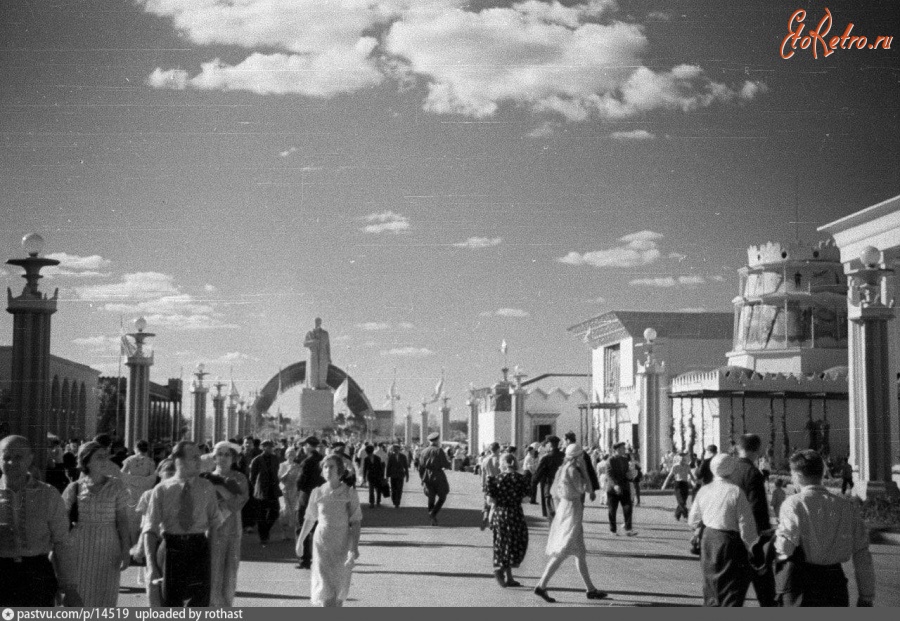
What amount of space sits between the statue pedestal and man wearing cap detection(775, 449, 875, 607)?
144 ft

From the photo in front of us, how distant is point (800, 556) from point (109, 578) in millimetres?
4562

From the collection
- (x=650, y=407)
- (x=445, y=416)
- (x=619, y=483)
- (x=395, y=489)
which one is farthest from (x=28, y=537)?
(x=445, y=416)

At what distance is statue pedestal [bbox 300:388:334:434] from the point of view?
49938mm

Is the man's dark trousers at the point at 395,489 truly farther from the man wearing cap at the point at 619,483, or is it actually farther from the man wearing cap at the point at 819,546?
the man wearing cap at the point at 819,546

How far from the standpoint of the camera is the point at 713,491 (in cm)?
773

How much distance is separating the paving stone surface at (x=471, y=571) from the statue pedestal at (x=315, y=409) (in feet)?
105

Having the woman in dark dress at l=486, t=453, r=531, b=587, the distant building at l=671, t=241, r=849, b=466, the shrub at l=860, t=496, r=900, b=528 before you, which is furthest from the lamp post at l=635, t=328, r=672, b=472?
the woman in dark dress at l=486, t=453, r=531, b=587

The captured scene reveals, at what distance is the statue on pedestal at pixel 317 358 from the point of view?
51188 millimetres

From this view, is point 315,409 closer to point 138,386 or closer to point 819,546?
point 138,386

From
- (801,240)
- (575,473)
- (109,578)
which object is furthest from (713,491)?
(801,240)

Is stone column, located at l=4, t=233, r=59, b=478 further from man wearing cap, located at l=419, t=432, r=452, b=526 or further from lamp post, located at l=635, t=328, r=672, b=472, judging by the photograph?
lamp post, located at l=635, t=328, r=672, b=472

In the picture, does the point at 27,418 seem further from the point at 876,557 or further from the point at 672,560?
the point at 876,557

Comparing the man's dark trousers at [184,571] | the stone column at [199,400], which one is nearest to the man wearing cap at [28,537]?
the man's dark trousers at [184,571]

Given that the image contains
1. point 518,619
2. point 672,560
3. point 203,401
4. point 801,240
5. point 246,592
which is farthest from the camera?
point 801,240
